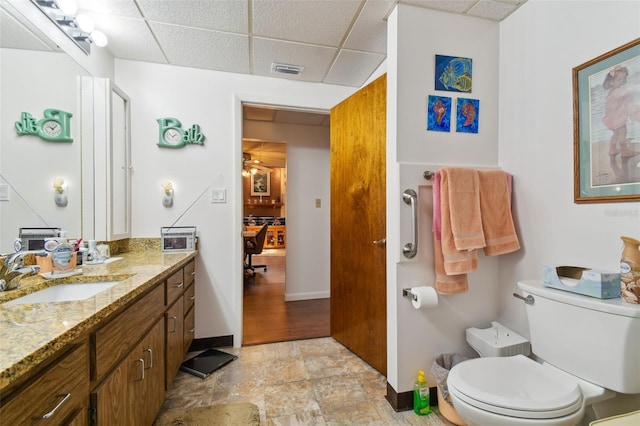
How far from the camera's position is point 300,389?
1778mm

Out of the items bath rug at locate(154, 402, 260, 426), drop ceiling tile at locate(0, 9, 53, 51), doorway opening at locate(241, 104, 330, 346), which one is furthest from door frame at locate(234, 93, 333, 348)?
drop ceiling tile at locate(0, 9, 53, 51)

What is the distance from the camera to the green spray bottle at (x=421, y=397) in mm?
1563

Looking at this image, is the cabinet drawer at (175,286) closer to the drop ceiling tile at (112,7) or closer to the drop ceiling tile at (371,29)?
the drop ceiling tile at (112,7)

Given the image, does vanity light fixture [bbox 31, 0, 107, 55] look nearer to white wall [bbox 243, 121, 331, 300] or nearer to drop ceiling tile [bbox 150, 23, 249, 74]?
drop ceiling tile [bbox 150, 23, 249, 74]

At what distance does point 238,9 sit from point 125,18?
71 cm

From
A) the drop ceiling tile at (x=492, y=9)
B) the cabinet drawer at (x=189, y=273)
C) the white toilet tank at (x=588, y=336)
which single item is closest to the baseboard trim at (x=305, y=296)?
the cabinet drawer at (x=189, y=273)

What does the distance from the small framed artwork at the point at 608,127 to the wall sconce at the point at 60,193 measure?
105 inches

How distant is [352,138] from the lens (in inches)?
87.1

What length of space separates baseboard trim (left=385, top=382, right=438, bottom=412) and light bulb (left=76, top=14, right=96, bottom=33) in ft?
9.07

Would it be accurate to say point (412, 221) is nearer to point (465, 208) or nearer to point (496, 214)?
point (465, 208)

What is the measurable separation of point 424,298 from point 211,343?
178 centimetres

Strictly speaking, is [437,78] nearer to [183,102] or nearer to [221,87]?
[221,87]

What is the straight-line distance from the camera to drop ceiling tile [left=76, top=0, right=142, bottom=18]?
5.16 feet

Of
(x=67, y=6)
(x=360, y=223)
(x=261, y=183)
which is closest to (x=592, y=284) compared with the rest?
(x=360, y=223)
